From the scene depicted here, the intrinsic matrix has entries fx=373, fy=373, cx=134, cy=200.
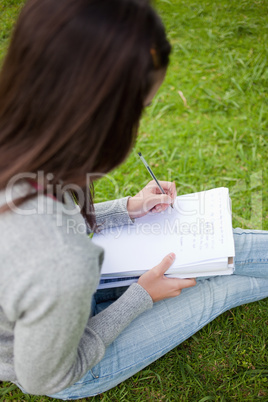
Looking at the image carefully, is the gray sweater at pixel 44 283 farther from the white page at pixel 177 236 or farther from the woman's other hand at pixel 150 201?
the woman's other hand at pixel 150 201

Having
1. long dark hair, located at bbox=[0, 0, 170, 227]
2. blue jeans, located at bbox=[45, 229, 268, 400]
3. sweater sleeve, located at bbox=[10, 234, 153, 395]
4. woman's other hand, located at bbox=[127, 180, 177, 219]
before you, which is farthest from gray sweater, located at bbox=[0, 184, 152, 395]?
woman's other hand, located at bbox=[127, 180, 177, 219]

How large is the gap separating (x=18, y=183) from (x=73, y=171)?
115 mm

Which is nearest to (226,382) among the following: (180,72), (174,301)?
(174,301)

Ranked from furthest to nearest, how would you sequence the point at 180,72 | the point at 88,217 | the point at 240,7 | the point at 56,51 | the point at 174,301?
the point at 240,7 < the point at 180,72 < the point at 174,301 < the point at 88,217 < the point at 56,51

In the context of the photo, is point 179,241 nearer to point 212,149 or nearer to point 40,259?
point 40,259

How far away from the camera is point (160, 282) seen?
1.13m

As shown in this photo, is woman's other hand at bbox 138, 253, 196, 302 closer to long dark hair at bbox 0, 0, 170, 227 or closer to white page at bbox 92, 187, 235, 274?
white page at bbox 92, 187, 235, 274

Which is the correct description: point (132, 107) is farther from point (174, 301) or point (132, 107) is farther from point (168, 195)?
point (174, 301)

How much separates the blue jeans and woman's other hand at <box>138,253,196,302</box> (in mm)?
120

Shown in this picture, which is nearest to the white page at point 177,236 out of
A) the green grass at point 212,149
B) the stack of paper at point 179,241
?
the stack of paper at point 179,241

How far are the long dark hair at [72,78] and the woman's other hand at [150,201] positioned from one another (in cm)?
55

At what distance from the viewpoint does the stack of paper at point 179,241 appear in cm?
116

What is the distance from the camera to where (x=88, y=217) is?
116 cm

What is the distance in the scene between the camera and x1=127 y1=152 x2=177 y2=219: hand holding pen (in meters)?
1.29
